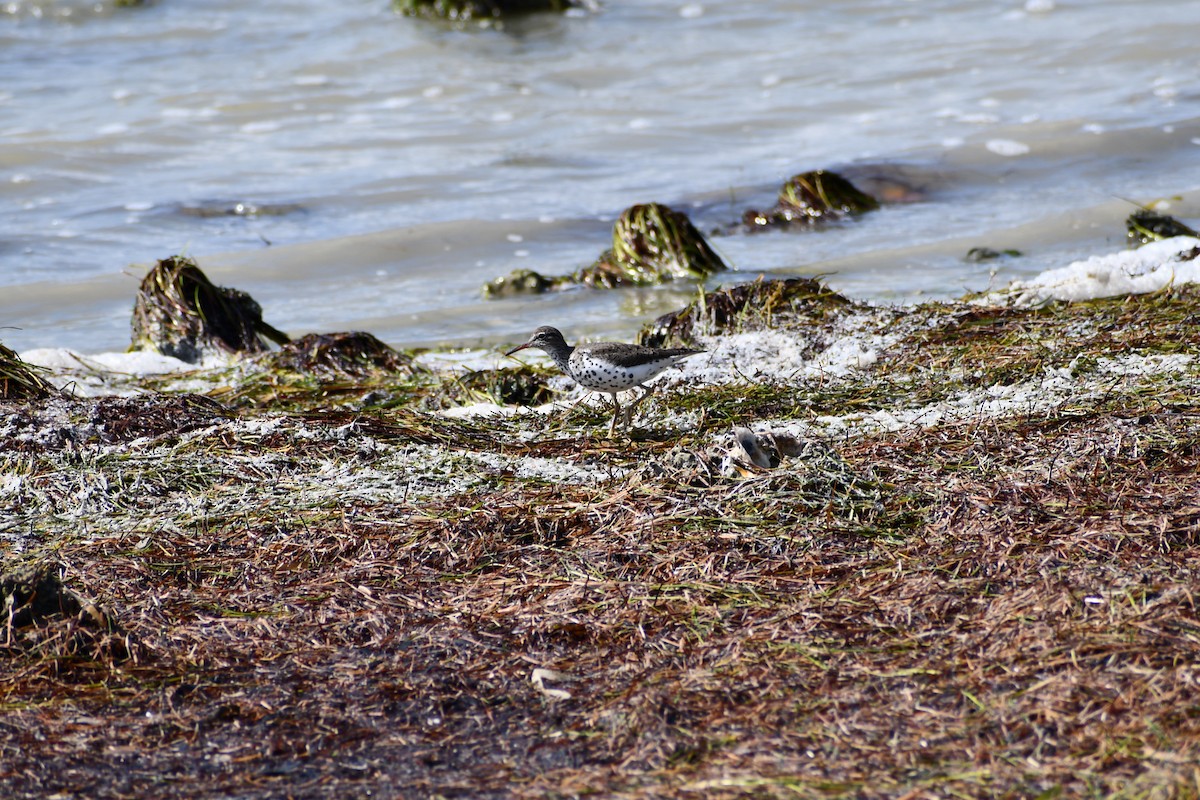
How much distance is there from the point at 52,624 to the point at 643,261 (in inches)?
218

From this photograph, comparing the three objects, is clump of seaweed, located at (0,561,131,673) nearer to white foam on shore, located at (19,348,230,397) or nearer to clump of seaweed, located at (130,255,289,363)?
white foam on shore, located at (19,348,230,397)

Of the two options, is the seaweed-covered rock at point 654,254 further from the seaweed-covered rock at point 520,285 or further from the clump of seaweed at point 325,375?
the clump of seaweed at point 325,375

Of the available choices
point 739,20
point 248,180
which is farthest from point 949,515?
point 739,20

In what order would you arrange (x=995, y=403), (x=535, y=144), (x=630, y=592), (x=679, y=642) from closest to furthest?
(x=679, y=642)
(x=630, y=592)
(x=995, y=403)
(x=535, y=144)

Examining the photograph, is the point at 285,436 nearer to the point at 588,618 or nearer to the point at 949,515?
the point at 588,618

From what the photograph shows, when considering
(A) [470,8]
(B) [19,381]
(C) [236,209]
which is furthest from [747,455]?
(A) [470,8]

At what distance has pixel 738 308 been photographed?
5621 millimetres

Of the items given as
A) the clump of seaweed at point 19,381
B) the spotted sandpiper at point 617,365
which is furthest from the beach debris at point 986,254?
the clump of seaweed at point 19,381

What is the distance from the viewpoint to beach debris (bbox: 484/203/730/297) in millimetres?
7785

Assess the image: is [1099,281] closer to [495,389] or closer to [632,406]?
[632,406]

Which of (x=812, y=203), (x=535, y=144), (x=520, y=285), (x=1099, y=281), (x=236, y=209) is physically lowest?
(x=1099, y=281)

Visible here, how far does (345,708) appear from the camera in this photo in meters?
2.60

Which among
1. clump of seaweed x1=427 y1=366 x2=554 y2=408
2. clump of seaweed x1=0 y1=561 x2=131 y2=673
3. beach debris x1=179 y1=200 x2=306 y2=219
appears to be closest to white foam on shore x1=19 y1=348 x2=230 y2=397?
clump of seaweed x1=427 y1=366 x2=554 y2=408

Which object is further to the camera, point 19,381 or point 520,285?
point 520,285
